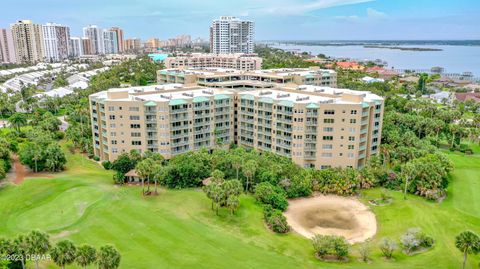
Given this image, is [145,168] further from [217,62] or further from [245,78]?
[217,62]

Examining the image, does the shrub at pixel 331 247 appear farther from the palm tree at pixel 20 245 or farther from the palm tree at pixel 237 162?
the palm tree at pixel 20 245

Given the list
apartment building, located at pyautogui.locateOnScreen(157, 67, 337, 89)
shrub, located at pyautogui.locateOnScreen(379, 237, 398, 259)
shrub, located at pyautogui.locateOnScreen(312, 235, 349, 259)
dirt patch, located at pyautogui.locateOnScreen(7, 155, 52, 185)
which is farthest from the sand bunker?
apartment building, located at pyautogui.locateOnScreen(157, 67, 337, 89)

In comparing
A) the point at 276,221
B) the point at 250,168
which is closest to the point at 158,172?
the point at 250,168

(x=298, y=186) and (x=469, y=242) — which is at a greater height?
(x=469, y=242)

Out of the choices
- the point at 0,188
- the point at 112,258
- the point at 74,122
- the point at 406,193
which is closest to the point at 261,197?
the point at 406,193

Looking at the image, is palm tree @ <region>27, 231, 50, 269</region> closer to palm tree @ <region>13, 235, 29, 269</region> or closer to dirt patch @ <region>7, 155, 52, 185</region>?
palm tree @ <region>13, 235, 29, 269</region>

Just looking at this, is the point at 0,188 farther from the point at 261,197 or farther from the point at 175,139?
the point at 261,197
